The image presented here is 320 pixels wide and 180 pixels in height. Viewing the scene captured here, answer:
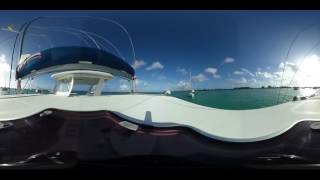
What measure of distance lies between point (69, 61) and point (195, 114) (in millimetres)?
957

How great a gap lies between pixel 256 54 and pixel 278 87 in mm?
283

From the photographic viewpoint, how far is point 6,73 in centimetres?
281

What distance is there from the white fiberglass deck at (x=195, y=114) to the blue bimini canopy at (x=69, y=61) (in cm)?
19

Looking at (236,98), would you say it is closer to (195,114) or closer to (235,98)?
(235,98)

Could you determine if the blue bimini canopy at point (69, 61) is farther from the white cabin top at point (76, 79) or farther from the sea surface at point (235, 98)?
the sea surface at point (235, 98)

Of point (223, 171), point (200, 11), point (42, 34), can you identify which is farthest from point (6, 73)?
point (223, 171)

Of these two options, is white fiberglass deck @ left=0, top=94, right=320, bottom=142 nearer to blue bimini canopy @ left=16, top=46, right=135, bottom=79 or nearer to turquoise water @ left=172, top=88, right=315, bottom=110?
turquoise water @ left=172, top=88, right=315, bottom=110

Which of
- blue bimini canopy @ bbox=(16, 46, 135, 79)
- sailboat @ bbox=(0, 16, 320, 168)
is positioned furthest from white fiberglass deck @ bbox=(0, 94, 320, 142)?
blue bimini canopy @ bbox=(16, 46, 135, 79)

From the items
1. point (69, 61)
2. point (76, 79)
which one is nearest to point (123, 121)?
point (76, 79)

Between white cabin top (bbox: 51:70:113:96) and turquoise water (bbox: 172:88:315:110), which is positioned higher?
white cabin top (bbox: 51:70:113:96)

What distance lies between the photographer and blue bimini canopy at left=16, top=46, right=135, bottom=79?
274 cm

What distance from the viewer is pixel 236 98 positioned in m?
Answer: 2.72

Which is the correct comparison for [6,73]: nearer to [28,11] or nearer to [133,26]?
[28,11]

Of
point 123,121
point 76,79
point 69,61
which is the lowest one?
point 123,121
